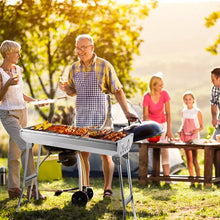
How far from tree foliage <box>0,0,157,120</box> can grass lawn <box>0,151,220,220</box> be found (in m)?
5.97

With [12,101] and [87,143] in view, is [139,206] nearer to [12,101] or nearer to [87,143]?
[87,143]

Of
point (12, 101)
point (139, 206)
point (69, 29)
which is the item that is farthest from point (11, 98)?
point (69, 29)

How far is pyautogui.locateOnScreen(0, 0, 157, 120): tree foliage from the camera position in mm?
11453

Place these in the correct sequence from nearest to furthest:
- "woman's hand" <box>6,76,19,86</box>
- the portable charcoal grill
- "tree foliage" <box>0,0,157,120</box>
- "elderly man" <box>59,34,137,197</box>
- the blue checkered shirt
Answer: the portable charcoal grill, "woman's hand" <box>6,76,19,86</box>, "elderly man" <box>59,34,137,197</box>, the blue checkered shirt, "tree foliage" <box>0,0,157,120</box>

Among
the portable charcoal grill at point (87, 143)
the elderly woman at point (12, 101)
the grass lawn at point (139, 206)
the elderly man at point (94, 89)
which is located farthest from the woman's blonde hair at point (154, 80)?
the portable charcoal grill at point (87, 143)

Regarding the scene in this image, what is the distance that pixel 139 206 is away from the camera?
5.27m

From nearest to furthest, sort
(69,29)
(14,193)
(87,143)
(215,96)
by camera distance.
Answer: (87,143), (14,193), (215,96), (69,29)

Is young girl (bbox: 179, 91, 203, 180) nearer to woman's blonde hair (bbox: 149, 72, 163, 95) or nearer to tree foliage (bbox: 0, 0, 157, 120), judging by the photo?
woman's blonde hair (bbox: 149, 72, 163, 95)

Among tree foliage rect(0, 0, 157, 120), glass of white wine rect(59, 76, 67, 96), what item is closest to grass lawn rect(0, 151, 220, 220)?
glass of white wine rect(59, 76, 67, 96)

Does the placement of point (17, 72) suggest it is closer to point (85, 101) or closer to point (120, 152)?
point (85, 101)

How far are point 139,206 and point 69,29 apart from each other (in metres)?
7.81

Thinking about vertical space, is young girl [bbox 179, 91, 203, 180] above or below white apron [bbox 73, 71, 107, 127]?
below

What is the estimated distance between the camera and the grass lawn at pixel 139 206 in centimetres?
463

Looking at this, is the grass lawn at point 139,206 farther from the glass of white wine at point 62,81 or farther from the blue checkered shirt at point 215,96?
the blue checkered shirt at point 215,96
